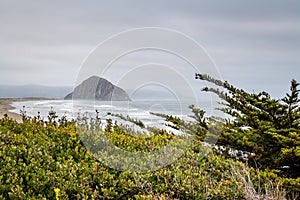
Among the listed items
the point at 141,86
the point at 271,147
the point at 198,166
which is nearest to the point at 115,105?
the point at 141,86

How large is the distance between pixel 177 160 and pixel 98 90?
4.27ft

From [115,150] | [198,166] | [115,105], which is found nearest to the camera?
[198,166]

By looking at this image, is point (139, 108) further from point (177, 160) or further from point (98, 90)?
point (177, 160)

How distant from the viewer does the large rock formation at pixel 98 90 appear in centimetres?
466

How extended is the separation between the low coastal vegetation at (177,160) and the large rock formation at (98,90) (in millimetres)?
582

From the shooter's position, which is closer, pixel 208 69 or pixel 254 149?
pixel 208 69

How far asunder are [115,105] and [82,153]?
0.89m

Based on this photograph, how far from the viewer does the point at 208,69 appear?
503 centimetres

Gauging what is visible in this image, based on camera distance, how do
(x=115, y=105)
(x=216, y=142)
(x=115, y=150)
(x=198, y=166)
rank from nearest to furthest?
(x=198, y=166)
(x=115, y=150)
(x=115, y=105)
(x=216, y=142)

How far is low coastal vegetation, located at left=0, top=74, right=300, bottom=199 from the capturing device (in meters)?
3.65

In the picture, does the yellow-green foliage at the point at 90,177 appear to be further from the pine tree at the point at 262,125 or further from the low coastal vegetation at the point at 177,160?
the pine tree at the point at 262,125

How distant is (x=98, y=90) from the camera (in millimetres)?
4730

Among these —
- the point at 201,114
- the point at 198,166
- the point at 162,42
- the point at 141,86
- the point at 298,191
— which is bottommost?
the point at 298,191

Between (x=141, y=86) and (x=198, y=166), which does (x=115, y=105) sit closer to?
(x=141, y=86)
